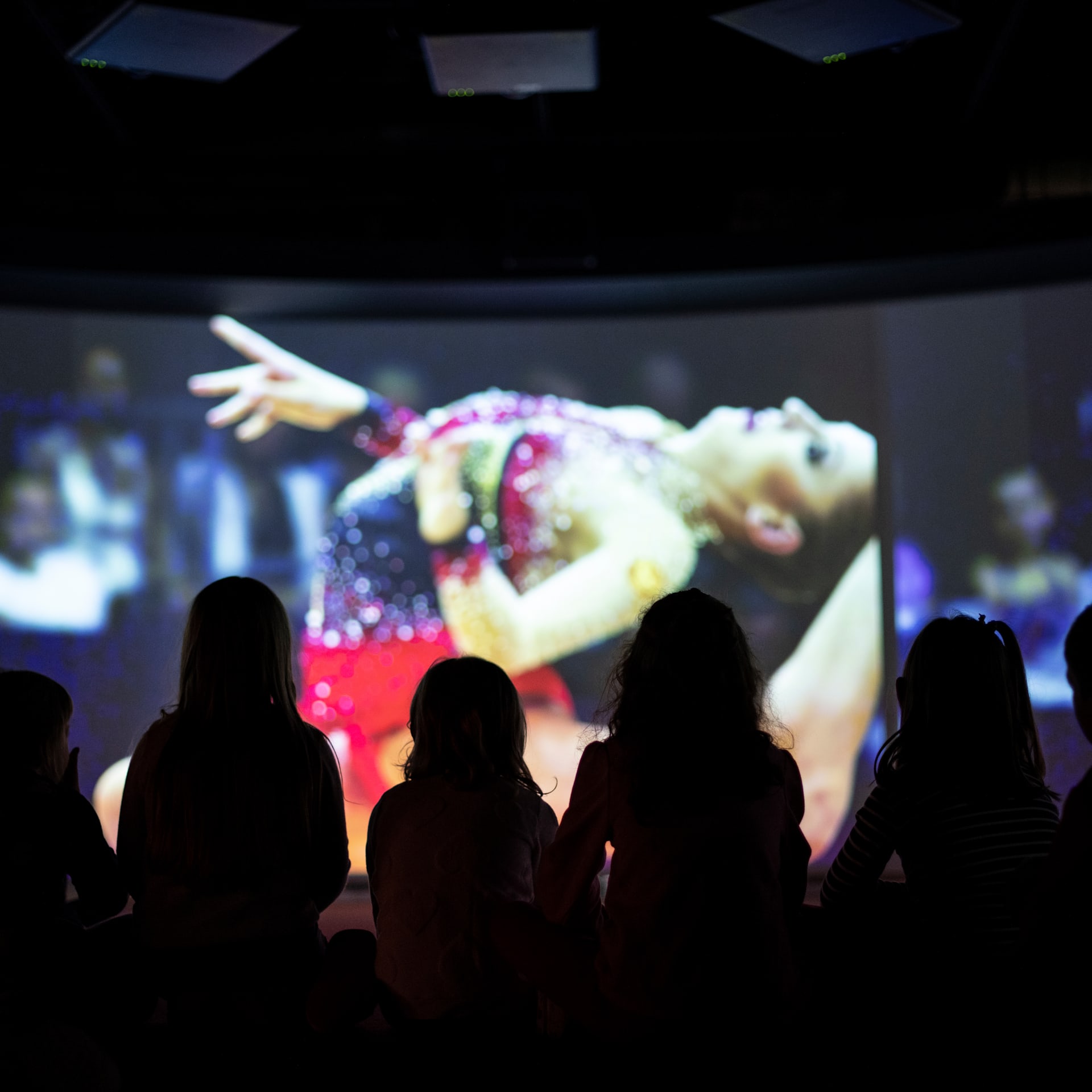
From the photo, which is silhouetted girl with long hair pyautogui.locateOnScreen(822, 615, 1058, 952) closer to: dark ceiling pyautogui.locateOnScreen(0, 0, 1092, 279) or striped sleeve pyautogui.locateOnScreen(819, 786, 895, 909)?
striped sleeve pyautogui.locateOnScreen(819, 786, 895, 909)

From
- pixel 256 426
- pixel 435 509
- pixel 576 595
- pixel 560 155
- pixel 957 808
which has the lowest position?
pixel 957 808

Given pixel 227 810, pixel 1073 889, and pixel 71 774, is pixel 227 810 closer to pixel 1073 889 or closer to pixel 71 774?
pixel 71 774

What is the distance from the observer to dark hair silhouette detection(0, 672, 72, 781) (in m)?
1.63

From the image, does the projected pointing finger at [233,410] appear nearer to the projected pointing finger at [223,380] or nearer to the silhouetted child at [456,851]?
the projected pointing finger at [223,380]

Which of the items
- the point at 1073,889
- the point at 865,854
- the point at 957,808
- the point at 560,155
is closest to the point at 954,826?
the point at 957,808

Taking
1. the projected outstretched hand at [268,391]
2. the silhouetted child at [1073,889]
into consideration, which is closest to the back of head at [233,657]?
the silhouetted child at [1073,889]

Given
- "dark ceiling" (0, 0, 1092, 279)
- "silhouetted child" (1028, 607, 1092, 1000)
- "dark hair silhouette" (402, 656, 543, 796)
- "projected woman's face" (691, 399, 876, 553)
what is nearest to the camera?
"silhouetted child" (1028, 607, 1092, 1000)

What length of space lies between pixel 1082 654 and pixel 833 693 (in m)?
2.68

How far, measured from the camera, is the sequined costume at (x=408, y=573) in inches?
163

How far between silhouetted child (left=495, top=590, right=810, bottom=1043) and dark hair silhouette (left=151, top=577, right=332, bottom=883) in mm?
445

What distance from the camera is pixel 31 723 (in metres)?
1.64

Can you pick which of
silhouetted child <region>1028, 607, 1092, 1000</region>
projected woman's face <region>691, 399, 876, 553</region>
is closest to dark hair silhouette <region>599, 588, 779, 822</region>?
silhouetted child <region>1028, 607, 1092, 1000</region>

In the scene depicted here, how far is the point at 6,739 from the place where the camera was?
5.33 ft

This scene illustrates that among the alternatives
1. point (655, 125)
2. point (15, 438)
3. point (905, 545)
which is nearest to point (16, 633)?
point (15, 438)
